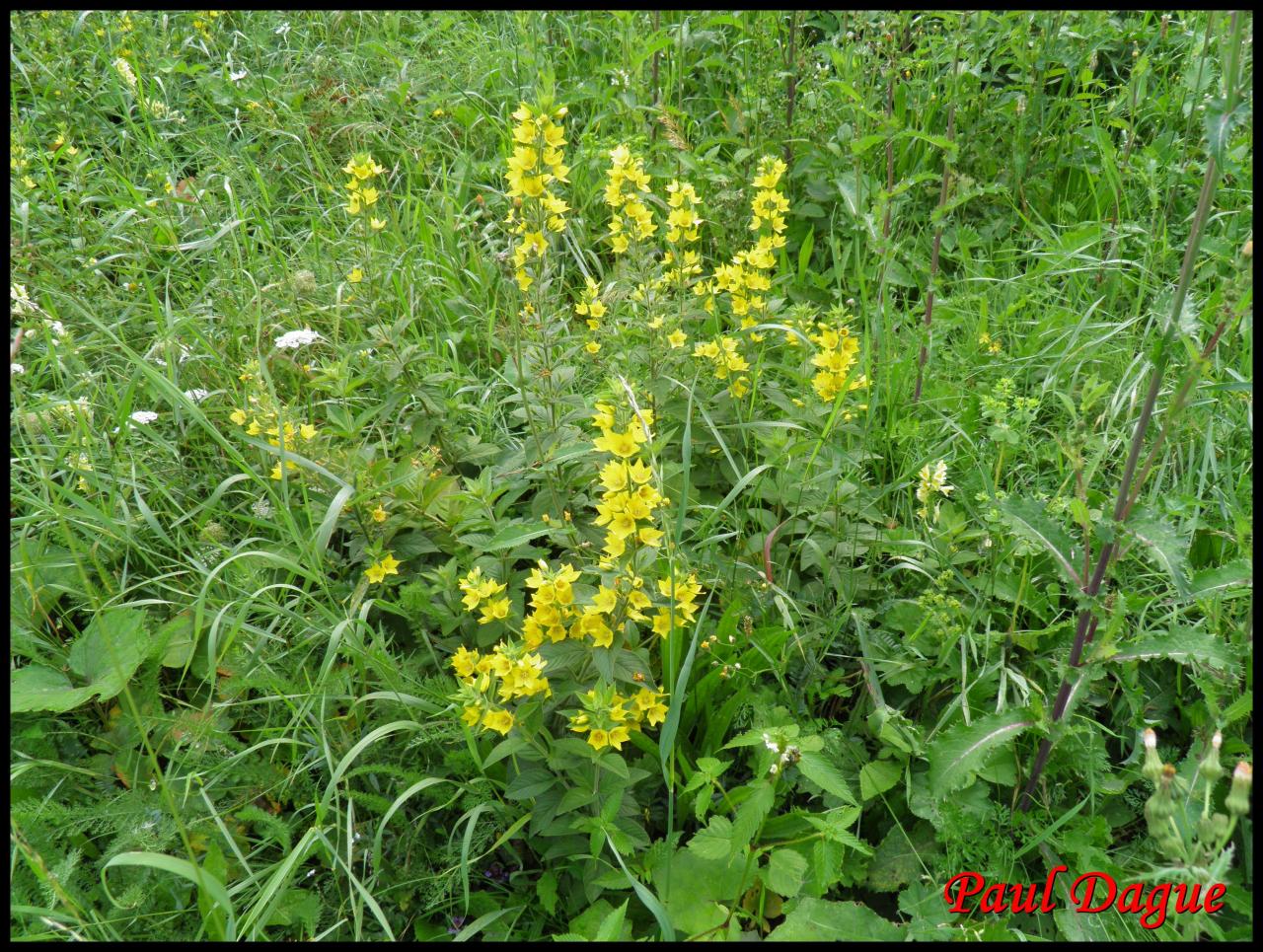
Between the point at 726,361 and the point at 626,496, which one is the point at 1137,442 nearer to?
the point at 626,496

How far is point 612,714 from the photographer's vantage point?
5.45 feet

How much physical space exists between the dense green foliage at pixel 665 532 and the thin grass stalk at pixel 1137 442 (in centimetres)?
2

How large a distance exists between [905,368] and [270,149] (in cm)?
301

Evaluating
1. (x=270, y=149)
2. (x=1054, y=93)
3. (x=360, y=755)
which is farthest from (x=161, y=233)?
(x=1054, y=93)

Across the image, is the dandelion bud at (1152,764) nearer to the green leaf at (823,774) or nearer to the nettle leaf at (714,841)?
the green leaf at (823,774)

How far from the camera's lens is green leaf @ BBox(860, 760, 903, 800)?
71.1 inches

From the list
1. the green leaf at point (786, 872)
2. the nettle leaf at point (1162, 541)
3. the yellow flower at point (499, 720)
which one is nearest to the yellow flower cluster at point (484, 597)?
the yellow flower at point (499, 720)

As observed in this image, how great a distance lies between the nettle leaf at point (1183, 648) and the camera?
5.10 feet

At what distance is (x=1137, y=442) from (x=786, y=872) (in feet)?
3.32

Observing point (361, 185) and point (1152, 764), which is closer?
point (1152, 764)

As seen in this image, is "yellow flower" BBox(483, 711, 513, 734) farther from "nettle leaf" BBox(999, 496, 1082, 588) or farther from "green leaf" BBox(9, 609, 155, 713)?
"nettle leaf" BBox(999, 496, 1082, 588)

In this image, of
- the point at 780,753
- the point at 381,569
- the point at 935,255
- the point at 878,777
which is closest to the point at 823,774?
the point at 780,753

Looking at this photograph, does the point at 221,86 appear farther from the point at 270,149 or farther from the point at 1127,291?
the point at 1127,291
